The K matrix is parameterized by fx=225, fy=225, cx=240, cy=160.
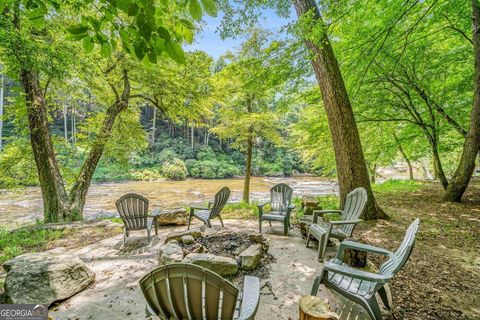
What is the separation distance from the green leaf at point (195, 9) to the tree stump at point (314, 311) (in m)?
1.70

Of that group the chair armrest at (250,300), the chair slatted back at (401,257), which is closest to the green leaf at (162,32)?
the chair armrest at (250,300)

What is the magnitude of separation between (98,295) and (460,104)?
8692 millimetres

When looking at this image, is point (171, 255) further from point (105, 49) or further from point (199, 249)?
point (105, 49)

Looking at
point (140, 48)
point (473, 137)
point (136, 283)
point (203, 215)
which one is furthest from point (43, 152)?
point (473, 137)

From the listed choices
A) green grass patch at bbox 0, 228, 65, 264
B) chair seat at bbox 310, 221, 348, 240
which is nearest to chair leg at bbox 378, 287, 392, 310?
chair seat at bbox 310, 221, 348, 240

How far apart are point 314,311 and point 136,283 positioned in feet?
6.41

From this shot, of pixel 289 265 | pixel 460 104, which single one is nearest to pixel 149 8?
pixel 289 265

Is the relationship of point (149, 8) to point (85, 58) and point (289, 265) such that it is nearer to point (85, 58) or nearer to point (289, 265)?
point (289, 265)

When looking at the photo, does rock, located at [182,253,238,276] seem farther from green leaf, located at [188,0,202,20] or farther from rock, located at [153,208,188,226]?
rock, located at [153,208,188,226]

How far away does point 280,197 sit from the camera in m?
4.68

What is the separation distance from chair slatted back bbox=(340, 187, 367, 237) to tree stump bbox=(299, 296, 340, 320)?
5.96 feet

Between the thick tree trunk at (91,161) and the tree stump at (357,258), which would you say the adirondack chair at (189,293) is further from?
the thick tree trunk at (91,161)

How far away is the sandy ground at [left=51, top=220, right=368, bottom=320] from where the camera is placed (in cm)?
196

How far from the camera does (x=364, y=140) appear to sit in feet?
25.1
